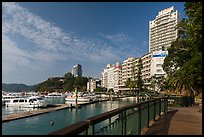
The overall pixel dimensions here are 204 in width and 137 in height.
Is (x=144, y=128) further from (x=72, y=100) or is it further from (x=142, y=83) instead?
(x=142, y=83)

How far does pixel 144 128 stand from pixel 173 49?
36.0 meters

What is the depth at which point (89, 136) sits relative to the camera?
3.15 meters

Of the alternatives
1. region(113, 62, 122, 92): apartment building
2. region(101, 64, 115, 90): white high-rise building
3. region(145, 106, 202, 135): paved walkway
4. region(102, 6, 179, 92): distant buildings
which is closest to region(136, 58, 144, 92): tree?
region(102, 6, 179, 92): distant buildings

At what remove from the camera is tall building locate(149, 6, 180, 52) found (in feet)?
482

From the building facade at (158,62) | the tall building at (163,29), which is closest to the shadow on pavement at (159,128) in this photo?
the building facade at (158,62)

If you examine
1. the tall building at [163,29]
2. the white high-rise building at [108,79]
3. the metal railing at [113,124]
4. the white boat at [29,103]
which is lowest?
the white boat at [29,103]

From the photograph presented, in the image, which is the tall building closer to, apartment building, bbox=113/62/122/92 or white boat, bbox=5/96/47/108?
apartment building, bbox=113/62/122/92

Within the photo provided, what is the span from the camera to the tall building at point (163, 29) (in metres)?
147

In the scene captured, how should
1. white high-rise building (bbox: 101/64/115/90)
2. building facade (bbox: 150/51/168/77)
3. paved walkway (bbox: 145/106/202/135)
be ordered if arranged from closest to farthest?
paved walkway (bbox: 145/106/202/135) → building facade (bbox: 150/51/168/77) → white high-rise building (bbox: 101/64/115/90)

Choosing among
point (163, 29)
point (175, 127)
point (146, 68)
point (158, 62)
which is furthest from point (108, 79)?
point (175, 127)

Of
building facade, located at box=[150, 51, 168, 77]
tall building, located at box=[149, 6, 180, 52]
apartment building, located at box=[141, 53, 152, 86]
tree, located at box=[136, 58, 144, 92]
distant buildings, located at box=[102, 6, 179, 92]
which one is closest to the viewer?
building facade, located at box=[150, 51, 168, 77]

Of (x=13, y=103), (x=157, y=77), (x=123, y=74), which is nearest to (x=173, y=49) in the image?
(x=13, y=103)

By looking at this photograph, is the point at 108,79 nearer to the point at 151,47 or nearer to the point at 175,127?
the point at 151,47

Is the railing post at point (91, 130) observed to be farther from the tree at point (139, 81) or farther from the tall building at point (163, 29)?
the tall building at point (163, 29)
